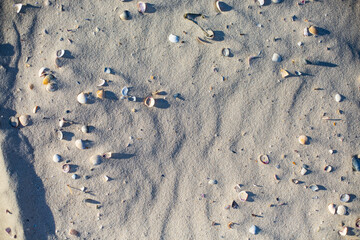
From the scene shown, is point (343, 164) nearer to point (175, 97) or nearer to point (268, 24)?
point (268, 24)

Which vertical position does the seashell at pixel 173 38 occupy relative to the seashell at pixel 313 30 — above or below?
below

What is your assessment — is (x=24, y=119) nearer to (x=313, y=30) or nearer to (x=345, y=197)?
(x=313, y=30)


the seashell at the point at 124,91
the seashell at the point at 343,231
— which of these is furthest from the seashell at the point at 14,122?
the seashell at the point at 343,231

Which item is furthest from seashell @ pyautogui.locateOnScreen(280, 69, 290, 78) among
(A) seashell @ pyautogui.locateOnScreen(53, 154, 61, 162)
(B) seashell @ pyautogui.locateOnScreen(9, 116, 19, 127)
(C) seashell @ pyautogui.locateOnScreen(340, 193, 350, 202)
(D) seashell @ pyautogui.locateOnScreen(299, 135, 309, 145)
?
(B) seashell @ pyautogui.locateOnScreen(9, 116, 19, 127)

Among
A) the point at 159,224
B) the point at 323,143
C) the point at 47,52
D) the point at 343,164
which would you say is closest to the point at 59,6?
the point at 47,52

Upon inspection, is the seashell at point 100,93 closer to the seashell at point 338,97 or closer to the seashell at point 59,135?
the seashell at point 59,135

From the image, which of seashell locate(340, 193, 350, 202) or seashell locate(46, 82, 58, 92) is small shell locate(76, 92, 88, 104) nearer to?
seashell locate(46, 82, 58, 92)

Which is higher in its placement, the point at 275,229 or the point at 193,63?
the point at 193,63

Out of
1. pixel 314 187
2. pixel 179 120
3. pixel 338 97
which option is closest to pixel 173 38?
pixel 179 120

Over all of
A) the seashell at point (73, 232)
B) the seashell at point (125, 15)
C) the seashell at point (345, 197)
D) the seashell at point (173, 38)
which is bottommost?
the seashell at point (73, 232)
